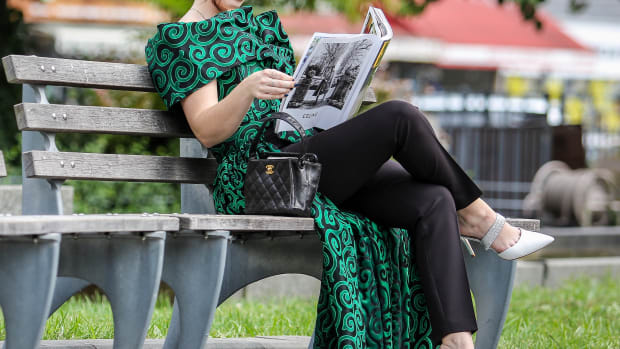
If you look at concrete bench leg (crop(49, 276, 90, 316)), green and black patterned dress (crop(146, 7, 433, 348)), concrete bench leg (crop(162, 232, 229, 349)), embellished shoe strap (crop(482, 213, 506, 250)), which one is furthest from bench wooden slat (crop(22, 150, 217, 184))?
embellished shoe strap (crop(482, 213, 506, 250))

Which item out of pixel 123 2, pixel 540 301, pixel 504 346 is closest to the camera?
pixel 504 346

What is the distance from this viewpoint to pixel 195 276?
2.63 m

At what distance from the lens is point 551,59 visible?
20.9m

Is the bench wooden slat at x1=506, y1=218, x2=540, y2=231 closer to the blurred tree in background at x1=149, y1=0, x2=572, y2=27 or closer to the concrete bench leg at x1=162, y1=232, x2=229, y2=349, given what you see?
the concrete bench leg at x1=162, y1=232, x2=229, y2=349

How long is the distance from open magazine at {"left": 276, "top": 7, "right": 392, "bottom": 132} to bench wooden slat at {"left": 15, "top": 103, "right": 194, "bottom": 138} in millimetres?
408

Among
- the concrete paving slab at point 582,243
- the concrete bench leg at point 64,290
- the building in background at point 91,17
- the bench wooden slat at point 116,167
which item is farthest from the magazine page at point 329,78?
the building in background at point 91,17

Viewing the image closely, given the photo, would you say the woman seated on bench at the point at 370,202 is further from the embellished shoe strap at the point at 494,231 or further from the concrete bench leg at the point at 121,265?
the concrete bench leg at the point at 121,265

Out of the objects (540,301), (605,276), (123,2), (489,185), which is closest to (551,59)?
(123,2)

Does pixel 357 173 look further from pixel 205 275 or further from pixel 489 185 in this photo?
pixel 489 185

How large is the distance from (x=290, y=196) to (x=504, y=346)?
1528 millimetres

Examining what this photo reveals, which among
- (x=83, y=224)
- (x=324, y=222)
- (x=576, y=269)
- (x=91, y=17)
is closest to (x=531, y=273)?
(x=576, y=269)

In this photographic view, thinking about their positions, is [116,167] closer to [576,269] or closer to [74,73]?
[74,73]

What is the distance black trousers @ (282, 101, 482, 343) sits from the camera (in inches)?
112

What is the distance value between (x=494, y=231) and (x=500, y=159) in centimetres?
719
